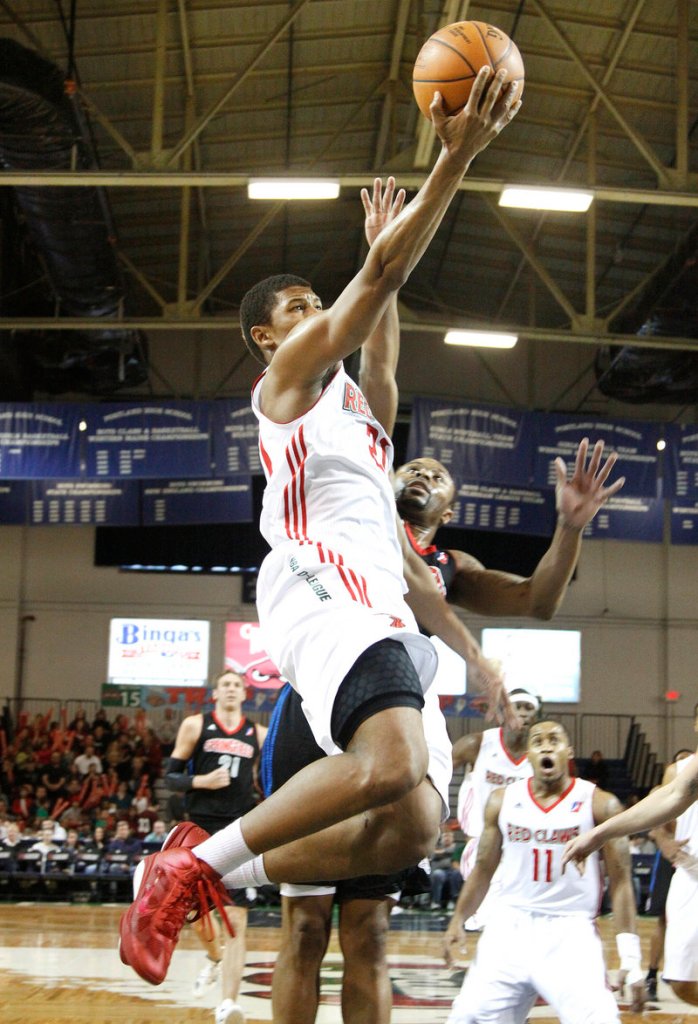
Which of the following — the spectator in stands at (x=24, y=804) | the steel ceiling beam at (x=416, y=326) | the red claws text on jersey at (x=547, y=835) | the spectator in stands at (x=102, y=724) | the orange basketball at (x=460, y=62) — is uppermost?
the steel ceiling beam at (x=416, y=326)

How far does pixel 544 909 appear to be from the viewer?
5863 mm

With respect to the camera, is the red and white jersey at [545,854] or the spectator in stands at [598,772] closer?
the red and white jersey at [545,854]

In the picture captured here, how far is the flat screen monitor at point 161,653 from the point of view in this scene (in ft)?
77.7

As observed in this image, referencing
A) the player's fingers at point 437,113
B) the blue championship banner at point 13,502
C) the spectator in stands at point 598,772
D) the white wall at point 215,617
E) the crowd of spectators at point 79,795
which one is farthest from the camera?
the white wall at point 215,617

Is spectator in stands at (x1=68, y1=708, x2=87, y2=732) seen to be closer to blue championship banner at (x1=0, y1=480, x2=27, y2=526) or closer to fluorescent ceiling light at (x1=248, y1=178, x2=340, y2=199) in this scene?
blue championship banner at (x1=0, y1=480, x2=27, y2=526)

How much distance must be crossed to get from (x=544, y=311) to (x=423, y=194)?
1953 centimetres

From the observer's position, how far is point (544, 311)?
74.5 feet

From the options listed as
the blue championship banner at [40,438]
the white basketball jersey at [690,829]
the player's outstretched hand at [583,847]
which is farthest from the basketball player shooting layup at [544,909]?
the blue championship banner at [40,438]

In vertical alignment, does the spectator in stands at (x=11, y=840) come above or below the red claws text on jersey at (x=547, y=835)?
below

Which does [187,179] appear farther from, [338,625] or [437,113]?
[338,625]

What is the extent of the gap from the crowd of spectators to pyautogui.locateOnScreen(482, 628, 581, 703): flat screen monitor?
21.3 feet

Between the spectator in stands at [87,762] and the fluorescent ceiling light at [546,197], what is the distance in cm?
1236

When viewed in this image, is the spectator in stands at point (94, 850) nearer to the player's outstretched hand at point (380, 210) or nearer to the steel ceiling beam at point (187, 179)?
the steel ceiling beam at point (187, 179)

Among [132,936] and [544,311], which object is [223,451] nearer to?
[544,311]
